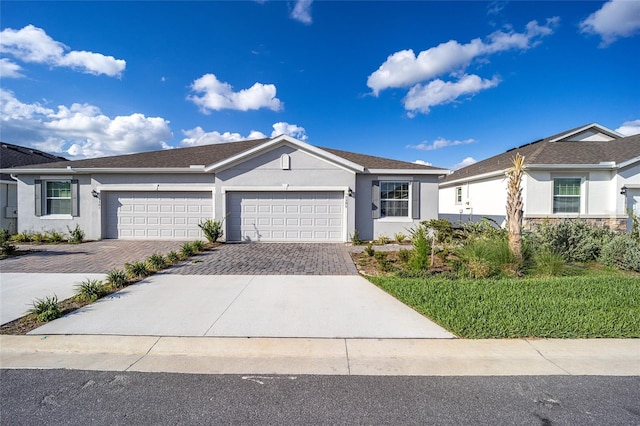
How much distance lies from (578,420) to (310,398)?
7.83ft

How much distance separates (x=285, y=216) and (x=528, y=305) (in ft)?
30.4

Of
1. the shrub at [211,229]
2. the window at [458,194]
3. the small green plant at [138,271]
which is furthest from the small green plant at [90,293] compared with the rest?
the window at [458,194]

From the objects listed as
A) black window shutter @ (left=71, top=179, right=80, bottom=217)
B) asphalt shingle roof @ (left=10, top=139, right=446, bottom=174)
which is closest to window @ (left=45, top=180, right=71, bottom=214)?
black window shutter @ (left=71, top=179, right=80, bottom=217)

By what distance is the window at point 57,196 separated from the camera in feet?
43.3

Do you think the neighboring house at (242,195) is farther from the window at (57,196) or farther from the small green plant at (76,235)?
the small green plant at (76,235)

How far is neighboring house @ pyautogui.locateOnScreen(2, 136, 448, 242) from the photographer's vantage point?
1241 centimetres

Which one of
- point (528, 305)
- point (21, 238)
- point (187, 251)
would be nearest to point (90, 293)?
point (187, 251)

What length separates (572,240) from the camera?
8844 mm

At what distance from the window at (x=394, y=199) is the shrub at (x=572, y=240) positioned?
4.97m

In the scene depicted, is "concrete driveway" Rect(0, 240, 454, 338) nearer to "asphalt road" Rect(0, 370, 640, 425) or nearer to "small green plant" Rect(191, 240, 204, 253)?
"asphalt road" Rect(0, 370, 640, 425)

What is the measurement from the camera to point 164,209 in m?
12.9

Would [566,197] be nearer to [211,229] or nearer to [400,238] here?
[400,238]

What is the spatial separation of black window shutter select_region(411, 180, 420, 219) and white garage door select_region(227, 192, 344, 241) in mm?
3148

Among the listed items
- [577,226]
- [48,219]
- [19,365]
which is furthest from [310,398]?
[48,219]
